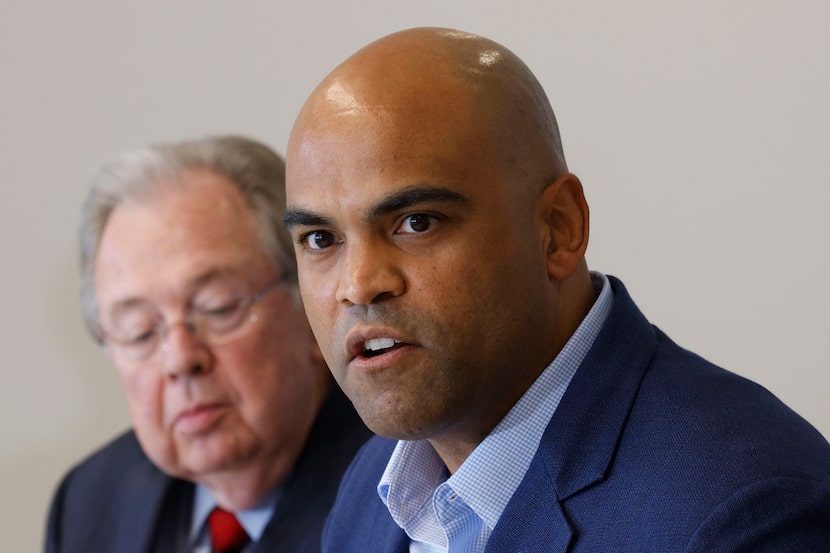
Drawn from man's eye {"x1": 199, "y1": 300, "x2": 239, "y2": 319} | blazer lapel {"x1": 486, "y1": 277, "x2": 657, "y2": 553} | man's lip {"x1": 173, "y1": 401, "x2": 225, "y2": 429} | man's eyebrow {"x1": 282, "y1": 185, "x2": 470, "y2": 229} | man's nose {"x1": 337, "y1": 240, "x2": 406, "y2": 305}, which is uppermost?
man's eyebrow {"x1": 282, "y1": 185, "x2": 470, "y2": 229}

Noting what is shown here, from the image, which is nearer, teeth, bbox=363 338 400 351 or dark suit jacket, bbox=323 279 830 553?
dark suit jacket, bbox=323 279 830 553

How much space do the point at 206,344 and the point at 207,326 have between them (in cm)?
3

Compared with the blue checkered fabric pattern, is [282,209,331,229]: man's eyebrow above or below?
above

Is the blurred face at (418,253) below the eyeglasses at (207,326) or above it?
above

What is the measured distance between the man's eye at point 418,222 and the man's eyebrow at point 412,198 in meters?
0.02

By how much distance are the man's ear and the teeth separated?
213 millimetres

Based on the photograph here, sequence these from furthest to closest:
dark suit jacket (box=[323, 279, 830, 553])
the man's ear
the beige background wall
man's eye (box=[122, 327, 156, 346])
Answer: man's eye (box=[122, 327, 156, 346]) → the beige background wall → the man's ear → dark suit jacket (box=[323, 279, 830, 553])

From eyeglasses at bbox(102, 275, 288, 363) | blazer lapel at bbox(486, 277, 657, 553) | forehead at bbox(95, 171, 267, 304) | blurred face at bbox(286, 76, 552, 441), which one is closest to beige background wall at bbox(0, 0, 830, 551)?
forehead at bbox(95, 171, 267, 304)

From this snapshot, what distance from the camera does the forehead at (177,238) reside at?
2.09m

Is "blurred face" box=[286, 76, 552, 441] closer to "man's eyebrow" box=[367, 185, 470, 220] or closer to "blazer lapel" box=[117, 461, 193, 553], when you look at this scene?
"man's eyebrow" box=[367, 185, 470, 220]

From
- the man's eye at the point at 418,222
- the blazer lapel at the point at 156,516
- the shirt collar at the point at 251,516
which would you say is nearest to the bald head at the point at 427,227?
the man's eye at the point at 418,222

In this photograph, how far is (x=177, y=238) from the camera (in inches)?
82.4

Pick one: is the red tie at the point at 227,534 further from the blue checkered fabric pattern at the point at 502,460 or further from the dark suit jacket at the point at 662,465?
the dark suit jacket at the point at 662,465

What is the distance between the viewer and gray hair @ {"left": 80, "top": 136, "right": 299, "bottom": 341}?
216cm
